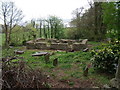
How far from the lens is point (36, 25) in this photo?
14258 mm

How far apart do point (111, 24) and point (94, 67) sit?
1658 millimetres

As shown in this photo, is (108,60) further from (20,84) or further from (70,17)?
(70,17)

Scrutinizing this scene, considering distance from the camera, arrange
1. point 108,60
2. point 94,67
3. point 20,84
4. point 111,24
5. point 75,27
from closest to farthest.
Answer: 1. point 20,84
2. point 111,24
3. point 108,60
4. point 94,67
5. point 75,27

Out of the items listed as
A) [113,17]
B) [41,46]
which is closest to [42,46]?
[41,46]

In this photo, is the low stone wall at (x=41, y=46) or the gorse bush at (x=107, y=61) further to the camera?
the low stone wall at (x=41, y=46)

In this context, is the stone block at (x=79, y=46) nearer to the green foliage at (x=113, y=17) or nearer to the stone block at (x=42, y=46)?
the stone block at (x=42, y=46)

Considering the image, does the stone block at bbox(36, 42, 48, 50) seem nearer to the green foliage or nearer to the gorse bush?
the gorse bush

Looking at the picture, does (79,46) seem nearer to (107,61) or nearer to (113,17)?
(107,61)

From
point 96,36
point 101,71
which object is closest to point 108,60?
point 101,71

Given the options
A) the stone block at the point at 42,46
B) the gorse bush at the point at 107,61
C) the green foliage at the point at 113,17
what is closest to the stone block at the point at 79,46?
the stone block at the point at 42,46

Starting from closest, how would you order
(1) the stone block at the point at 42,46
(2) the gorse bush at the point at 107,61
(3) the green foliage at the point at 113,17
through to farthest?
(3) the green foliage at the point at 113,17, (2) the gorse bush at the point at 107,61, (1) the stone block at the point at 42,46

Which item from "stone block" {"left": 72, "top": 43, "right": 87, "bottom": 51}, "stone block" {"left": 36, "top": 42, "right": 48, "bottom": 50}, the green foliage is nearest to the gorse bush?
the green foliage

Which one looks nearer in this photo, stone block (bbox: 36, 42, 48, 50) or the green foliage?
the green foliage

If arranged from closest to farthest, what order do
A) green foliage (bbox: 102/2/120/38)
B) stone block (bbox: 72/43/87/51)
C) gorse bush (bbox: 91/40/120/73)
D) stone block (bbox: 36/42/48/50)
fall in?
green foliage (bbox: 102/2/120/38), gorse bush (bbox: 91/40/120/73), stone block (bbox: 72/43/87/51), stone block (bbox: 36/42/48/50)
